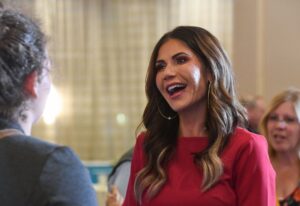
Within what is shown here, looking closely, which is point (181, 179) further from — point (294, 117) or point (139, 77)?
point (139, 77)

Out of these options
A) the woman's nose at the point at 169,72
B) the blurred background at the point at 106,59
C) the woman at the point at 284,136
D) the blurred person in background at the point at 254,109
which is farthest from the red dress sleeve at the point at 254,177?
the blurred background at the point at 106,59

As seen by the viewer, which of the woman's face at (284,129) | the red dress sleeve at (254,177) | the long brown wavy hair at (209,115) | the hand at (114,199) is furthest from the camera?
the woman's face at (284,129)

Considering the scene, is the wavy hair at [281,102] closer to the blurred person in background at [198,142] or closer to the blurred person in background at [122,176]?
the blurred person in background at [122,176]

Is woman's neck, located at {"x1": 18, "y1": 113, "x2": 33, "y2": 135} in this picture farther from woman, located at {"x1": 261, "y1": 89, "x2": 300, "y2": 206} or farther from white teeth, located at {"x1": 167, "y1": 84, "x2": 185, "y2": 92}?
woman, located at {"x1": 261, "y1": 89, "x2": 300, "y2": 206}

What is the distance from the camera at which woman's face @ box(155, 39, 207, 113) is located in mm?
1602

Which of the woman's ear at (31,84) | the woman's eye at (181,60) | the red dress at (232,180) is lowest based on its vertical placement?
the red dress at (232,180)

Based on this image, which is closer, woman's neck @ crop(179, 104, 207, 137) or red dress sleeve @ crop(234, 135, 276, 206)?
red dress sleeve @ crop(234, 135, 276, 206)

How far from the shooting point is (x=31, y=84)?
107cm

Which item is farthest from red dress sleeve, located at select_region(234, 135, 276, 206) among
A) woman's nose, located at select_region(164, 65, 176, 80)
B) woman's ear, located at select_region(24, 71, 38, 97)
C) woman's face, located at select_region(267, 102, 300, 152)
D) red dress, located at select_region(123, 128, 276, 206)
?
woman's face, located at select_region(267, 102, 300, 152)

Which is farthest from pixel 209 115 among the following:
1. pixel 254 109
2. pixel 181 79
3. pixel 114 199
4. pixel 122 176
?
pixel 254 109

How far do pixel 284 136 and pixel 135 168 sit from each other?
106cm

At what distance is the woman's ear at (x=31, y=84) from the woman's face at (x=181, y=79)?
611mm

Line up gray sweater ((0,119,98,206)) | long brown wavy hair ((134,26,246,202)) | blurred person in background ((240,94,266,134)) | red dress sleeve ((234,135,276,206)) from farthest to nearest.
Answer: blurred person in background ((240,94,266,134)) < long brown wavy hair ((134,26,246,202)) < red dress sleeve ((234,135,276,206)) < gray sweater ((0,119,98,206))

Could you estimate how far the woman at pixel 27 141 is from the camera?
3.18 feet
